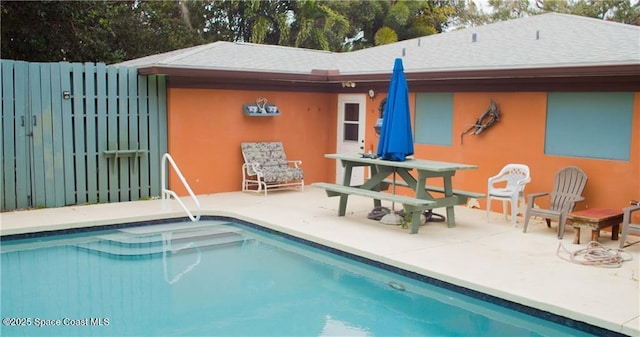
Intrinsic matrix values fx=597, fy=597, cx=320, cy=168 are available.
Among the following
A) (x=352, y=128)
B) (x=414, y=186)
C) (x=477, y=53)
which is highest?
(x=477, y=53)

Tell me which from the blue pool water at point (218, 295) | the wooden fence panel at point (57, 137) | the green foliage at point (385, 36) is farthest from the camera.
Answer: the green foliage at point (385, 36)

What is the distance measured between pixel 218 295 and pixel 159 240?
2.49 m

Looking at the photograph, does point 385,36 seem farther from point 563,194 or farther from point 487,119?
point 563,194

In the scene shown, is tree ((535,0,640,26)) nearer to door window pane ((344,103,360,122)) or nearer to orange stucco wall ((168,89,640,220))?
door window pane ((344,103,360,122))

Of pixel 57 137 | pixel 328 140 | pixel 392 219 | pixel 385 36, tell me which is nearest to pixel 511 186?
pixel 392 219

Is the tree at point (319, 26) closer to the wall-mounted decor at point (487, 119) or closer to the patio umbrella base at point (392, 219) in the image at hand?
the wall-mounted decor at point (487, 119)

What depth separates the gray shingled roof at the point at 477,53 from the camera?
26.8ft

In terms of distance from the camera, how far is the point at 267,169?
1110 cm

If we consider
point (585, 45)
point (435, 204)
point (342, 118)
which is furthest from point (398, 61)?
point (342, 118)

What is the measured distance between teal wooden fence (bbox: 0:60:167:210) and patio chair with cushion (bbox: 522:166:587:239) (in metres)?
6.21

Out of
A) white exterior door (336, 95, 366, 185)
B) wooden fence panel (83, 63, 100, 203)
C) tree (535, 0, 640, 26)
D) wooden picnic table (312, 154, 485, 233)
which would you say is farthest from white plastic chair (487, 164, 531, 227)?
tree (535, 0, 640, 26)

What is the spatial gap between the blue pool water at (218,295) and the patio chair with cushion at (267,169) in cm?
278

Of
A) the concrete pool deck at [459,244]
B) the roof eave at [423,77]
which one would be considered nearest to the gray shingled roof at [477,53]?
the roof eave at [423,77]

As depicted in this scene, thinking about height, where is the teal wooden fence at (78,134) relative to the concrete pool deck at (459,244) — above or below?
above
